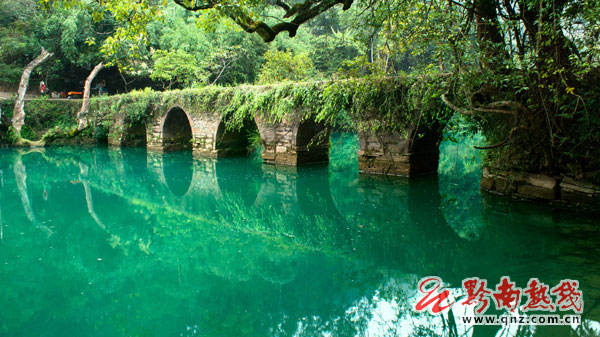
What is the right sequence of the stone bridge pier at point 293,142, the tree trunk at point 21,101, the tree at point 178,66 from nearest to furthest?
the stone bridge pier at point 293,142
the tree trunk at point 21,101
the tree at point 178,66

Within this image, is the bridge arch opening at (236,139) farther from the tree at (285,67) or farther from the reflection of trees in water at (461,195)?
the reflection of trees in water at (461,195)

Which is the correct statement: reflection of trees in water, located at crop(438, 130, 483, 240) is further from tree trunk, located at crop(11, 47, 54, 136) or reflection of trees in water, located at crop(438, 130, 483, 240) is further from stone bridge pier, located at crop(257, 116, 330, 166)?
tree trunk, located at crop(11, 47, 54, 136)

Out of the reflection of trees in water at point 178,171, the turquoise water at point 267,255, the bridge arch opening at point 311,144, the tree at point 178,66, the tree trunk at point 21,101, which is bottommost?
the turquoise water at point 267,255

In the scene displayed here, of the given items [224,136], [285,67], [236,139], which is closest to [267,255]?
[224,136]

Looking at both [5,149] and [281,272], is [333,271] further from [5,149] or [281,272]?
[5,149]

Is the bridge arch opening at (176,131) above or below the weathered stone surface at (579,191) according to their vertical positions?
above

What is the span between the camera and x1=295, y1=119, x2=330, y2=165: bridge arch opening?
33.0ft

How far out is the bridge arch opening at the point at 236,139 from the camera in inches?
485

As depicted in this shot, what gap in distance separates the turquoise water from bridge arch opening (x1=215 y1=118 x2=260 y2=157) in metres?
4.75

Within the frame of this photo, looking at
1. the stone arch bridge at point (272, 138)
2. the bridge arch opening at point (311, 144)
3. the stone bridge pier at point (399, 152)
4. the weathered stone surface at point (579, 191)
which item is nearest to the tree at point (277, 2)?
the stone arch bridge at point (272, 138)

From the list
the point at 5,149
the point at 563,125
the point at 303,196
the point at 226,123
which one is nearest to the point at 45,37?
the point at 5,149

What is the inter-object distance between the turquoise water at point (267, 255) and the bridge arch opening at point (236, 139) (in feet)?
15.6

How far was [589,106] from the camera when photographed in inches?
194

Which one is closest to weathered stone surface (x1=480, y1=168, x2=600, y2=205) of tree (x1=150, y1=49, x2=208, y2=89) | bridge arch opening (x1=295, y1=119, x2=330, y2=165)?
Answer: bridge arch opening (x1=295, y1=119, x2=330, y2=165)
